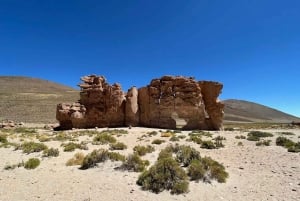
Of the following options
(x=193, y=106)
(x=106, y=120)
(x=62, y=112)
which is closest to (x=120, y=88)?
(x=106, y=120)

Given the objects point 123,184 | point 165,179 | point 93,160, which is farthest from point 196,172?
point 93,160

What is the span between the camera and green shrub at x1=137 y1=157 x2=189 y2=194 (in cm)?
662

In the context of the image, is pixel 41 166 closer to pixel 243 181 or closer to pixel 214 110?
pixel 243 181

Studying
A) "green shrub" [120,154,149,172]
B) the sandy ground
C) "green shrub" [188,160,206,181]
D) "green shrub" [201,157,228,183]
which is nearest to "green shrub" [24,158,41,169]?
the sandy ground

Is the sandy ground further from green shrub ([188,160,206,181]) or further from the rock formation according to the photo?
the rock formation

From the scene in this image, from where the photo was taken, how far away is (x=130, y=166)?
8758 mm

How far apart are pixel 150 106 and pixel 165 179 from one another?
25.5 metres

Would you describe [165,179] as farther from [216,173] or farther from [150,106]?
[150,106]

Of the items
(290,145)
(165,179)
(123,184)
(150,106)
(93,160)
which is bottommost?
(123,184)

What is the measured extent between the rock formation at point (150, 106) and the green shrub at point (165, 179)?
2434 centimetres

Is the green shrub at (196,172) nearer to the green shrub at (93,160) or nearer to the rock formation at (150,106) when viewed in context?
the green shrub at (93,160)

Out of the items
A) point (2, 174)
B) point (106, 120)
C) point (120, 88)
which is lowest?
point (2, 174)

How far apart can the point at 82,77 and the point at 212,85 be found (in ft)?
61.9

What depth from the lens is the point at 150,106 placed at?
106 ft
